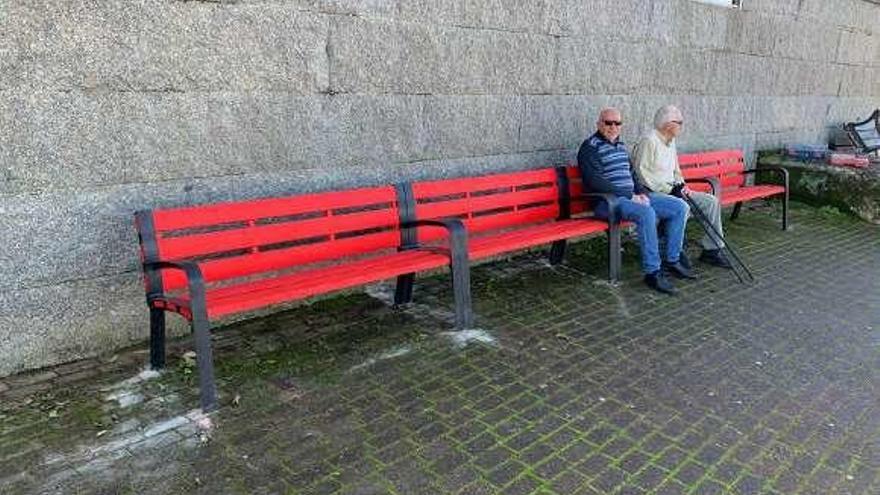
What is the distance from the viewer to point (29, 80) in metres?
3.42

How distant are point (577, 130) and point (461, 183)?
6.18 feet

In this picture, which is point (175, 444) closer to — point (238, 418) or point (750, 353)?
point (238, 418)

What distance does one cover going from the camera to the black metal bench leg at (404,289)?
15.3 ft

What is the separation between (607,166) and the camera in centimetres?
543

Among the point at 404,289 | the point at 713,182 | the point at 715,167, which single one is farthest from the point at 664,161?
the point at 404,289

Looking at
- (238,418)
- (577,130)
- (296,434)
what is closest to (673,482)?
(296,434)

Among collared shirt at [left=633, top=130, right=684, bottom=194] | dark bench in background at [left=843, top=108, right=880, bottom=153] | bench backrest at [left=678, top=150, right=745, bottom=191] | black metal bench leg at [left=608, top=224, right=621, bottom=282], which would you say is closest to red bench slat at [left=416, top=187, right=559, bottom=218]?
black metal bench leg at [left=608, top=224, right=621, bottom=282]

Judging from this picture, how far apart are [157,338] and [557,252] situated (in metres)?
3.24

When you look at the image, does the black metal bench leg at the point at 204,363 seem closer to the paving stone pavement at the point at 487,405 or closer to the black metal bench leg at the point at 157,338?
the paving stone pavement at the point at 487,405

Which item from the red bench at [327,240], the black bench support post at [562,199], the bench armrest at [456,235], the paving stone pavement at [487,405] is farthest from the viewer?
the black bench support post at [562,199]

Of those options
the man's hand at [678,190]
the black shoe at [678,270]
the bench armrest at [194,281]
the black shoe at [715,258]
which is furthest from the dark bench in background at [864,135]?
the bench armrest at [194,281]

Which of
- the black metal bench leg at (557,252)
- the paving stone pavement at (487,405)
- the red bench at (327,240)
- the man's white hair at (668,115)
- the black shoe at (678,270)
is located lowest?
the paving stone pavement at (487,405)

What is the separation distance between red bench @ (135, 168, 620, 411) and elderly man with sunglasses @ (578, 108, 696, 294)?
0.16 meters

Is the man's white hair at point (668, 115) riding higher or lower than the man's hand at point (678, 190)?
higher
